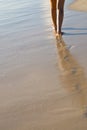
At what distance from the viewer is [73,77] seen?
3363 mm

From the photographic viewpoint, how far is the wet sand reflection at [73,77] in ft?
9.50

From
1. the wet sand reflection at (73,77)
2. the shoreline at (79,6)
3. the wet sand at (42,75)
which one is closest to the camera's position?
the wet sand at (42,75)

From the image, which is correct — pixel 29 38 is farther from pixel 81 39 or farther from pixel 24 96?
pixel 24 96

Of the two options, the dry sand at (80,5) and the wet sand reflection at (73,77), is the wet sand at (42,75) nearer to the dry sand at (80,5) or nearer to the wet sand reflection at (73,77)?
the wet sand reflection at (73,77)

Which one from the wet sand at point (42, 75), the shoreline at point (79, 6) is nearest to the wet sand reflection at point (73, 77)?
the wet sand at point (42, 75)

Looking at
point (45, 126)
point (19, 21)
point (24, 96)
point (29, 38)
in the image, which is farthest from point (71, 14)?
point (45, 126)

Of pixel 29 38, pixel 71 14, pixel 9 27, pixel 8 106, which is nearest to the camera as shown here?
pixel 8 106

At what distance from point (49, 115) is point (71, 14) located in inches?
142

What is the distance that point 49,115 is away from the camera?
272cm

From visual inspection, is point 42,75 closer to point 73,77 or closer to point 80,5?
point 73,77

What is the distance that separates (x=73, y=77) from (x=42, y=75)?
0.36 m

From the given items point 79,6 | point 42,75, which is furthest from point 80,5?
point 42,75

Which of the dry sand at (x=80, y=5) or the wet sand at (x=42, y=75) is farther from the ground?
the wet sand at (x=42, y=75)

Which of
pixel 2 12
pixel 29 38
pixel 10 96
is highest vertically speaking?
pixel 10 96
